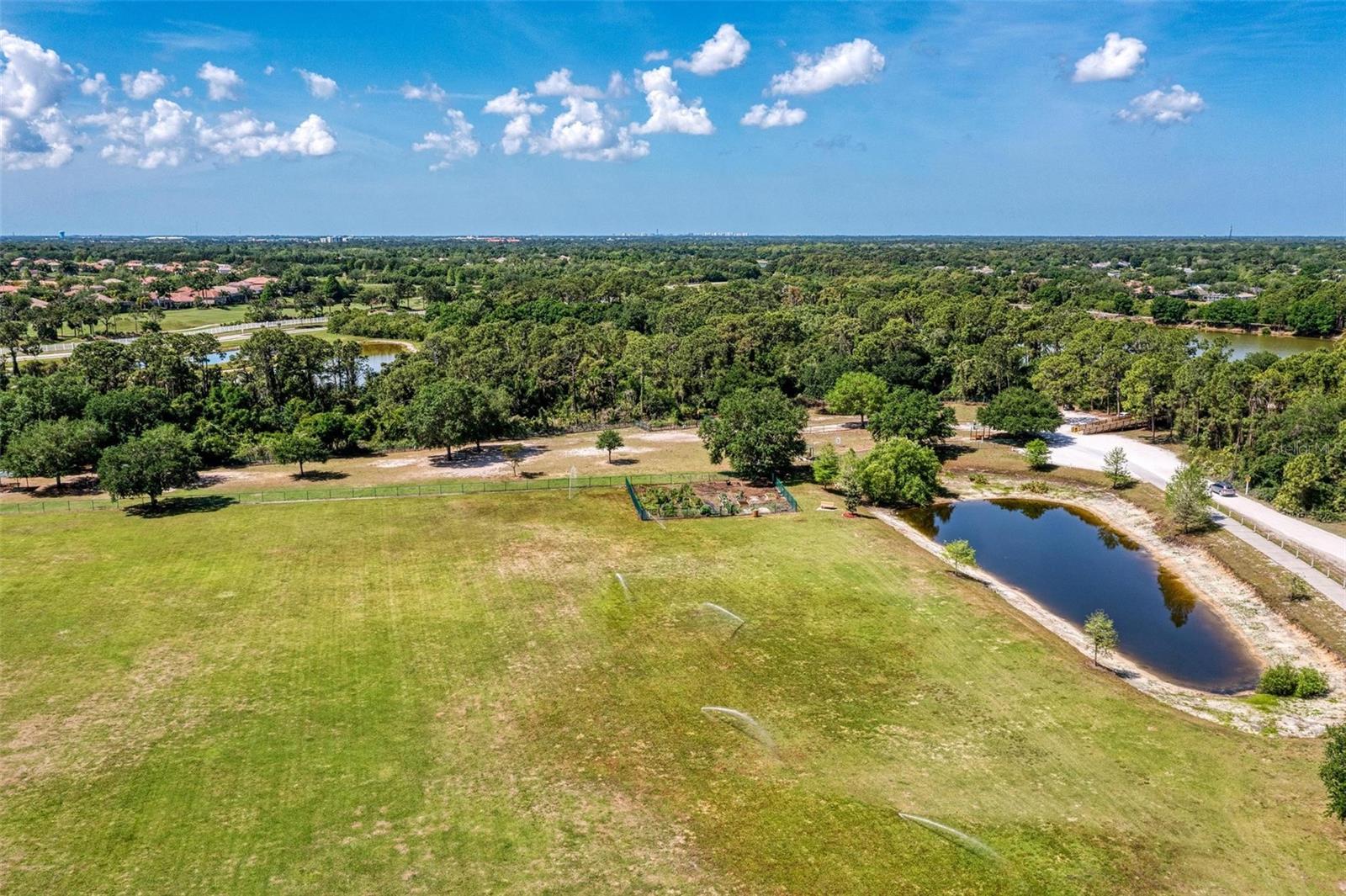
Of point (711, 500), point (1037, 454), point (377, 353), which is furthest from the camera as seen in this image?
point (377, 353)

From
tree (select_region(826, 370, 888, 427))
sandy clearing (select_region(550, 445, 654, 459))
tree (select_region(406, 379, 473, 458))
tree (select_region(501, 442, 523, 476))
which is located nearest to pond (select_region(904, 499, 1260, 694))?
tree (select_region(826, 370, 888, 427))

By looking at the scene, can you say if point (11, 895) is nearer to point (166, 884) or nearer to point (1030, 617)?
point (166, 884)

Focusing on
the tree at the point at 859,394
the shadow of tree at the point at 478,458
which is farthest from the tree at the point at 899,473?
the shadow of tree at the point at 478,458

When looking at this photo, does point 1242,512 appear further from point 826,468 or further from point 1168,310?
point 1168,310

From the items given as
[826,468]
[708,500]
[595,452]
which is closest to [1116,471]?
[826,468]

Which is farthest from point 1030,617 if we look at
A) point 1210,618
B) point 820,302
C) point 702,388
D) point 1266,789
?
point 820,302

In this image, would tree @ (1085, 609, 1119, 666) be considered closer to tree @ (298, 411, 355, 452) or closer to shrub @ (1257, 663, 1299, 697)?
shrub @ (1257, 663, 1299, 697)

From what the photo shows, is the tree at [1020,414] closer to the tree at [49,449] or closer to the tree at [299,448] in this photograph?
the tree at [299,448]
